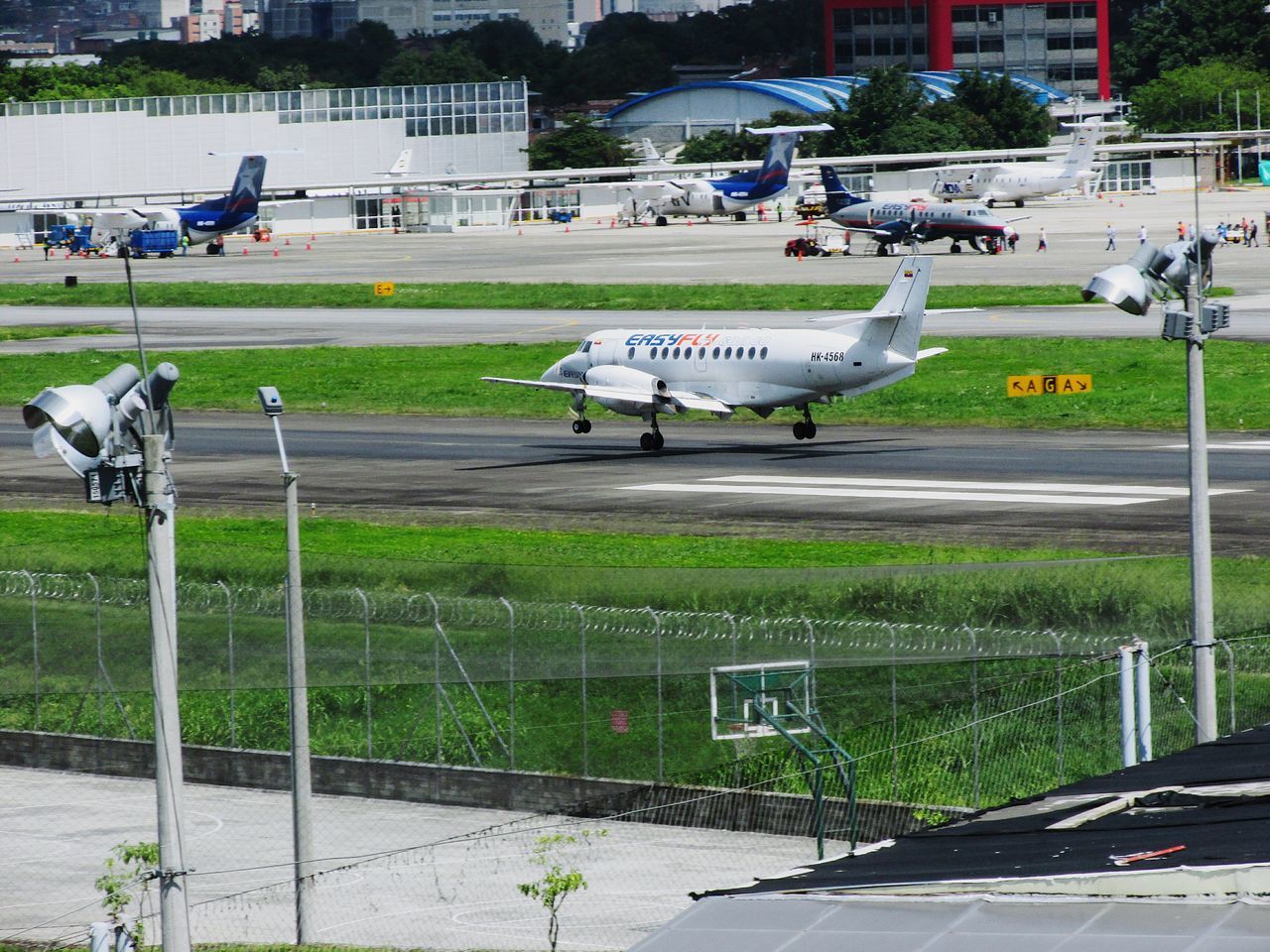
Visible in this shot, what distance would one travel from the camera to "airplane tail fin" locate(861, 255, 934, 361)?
51750 millimetres

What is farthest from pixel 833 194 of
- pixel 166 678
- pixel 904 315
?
pixel 166 678

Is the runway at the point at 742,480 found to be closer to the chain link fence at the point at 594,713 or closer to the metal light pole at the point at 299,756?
the chain link fence at the point at 594,713

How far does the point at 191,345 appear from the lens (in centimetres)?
8900

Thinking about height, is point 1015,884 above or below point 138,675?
above

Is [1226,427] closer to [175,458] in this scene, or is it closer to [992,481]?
[992,481]

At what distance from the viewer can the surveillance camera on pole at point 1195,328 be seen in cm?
2042

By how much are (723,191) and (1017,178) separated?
990 inches

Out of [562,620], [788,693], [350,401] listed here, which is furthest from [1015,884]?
[350,401]

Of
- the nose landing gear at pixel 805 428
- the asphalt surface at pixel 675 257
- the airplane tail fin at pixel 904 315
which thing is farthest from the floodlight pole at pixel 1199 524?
the asphalt surface at pixel 675 257

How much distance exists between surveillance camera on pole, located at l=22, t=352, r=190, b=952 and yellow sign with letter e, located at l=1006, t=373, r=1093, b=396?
49.9 metres

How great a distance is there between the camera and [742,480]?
5009 centimetres

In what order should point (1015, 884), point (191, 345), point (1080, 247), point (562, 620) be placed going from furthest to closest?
point (1080, 247), point (191, 345), point (562, 620), point (1015, 884)

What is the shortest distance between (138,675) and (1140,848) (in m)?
18.7

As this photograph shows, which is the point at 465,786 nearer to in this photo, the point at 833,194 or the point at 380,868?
the point at 380,868
